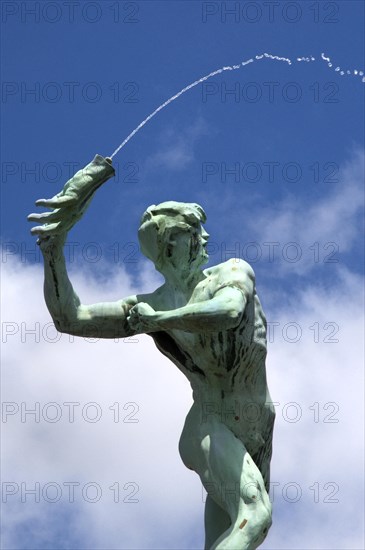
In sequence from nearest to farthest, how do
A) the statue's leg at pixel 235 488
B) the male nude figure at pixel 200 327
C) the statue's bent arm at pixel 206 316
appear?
1. the statue's leg at pixel 235 488
2. the statue's bent arm at pixel 206 316
3. the male nude figure at pixel 200 327

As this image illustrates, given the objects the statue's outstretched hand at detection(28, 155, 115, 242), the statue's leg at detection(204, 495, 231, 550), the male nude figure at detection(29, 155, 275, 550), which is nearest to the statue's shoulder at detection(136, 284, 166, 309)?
the male nude figure at detection(29, 155, 275, 550)

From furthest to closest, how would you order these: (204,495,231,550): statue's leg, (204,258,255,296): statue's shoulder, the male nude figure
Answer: (204,495,231,550): statue's leg
(204,258,255,296): statue's shoulder
the male nude figure

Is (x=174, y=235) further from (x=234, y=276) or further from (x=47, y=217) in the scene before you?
(x=47, y=217)

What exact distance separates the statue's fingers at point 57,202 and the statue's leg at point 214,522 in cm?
252

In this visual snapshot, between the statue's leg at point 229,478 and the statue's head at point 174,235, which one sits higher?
the statue's head at point 174,235

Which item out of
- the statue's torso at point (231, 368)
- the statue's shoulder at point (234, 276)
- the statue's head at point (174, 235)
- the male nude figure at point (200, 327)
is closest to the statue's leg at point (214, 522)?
the male nude figure at point (200, 327)

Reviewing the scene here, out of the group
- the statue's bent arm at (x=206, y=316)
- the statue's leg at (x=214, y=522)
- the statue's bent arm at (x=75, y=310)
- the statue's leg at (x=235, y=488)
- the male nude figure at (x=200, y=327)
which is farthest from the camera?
the statue's bent arm at (x=75, y=310)

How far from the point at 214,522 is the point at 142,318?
5.58 feet

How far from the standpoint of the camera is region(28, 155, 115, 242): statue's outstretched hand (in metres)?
12.6

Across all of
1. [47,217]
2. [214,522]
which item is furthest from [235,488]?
[47,217]

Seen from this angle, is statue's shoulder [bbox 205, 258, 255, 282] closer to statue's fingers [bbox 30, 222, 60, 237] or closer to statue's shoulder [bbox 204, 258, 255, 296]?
statue's shoulder [bbox 204, 258, 255, 296]

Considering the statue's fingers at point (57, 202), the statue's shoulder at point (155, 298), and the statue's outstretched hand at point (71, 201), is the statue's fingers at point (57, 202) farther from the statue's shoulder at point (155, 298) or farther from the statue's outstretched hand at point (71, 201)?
the statue's shoulder at point (155, 298)

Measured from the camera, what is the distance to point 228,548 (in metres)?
11.9

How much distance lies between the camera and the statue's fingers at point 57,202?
12609mm
